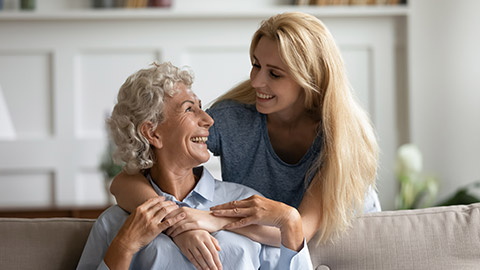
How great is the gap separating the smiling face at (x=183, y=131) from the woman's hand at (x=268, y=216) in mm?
185

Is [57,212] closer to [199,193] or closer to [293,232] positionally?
[199,193]

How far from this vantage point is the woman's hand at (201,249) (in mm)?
1642

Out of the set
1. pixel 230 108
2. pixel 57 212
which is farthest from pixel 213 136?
pixel 57 212

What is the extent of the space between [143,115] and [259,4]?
261 centimetres

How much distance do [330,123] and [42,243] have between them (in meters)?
0.90

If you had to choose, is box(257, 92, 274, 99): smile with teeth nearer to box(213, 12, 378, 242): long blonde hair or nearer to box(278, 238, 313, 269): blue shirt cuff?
box(213, 12, 378, 242): long blonde hair

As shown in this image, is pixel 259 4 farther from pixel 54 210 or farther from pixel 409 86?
pixel 54 210

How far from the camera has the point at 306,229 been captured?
1.76 metres

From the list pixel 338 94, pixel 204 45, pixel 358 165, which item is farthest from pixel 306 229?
pixel 204 45

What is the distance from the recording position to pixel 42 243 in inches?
70.8

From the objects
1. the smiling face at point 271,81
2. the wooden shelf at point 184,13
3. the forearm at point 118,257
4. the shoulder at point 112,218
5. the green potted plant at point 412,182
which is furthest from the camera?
the wooden shelf at point 184,13

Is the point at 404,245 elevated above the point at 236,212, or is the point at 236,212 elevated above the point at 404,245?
the point at 236,212

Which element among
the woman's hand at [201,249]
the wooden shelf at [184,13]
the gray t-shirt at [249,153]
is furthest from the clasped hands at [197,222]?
the wooden shelf at [184,13]

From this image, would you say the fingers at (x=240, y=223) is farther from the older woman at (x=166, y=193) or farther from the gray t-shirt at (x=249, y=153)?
the gray t-shirt at (x=249, y=153)
